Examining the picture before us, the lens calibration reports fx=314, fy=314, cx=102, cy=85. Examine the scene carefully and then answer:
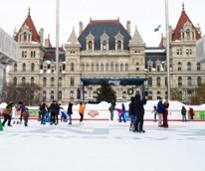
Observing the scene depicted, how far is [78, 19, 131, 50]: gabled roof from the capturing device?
64.9 metres

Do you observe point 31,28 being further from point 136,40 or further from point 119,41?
point 136,40

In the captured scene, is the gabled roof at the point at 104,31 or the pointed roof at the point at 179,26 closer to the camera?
the pointed roof at the point at 179,26

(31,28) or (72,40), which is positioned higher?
(31,28)

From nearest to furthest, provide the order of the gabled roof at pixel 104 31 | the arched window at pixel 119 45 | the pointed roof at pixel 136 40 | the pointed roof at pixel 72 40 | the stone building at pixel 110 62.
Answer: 1. the pointed roof at pixel 136 40
2. the stone building at pixel 110 62
3. the pointed roof at pixel 72 40
4. the arched window at pixel 119 45
5. the gabled roof at pixel 104 31

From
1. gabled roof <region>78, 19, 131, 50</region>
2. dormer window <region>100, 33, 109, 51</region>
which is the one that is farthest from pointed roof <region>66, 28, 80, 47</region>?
dormer window <region>100, 33, 109, 51</region>

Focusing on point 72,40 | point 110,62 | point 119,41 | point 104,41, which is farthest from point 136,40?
point 72,40

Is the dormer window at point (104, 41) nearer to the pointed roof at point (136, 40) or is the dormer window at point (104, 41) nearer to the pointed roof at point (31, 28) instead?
the pointed roof at point (136, 40)

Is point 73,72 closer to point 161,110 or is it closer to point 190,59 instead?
point 190,59

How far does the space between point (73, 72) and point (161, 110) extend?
2062 inches

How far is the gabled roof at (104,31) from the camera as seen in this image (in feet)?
213

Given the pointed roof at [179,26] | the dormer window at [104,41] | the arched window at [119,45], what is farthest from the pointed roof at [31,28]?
the pointed roof at [179,26]

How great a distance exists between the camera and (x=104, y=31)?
6600 centimetres

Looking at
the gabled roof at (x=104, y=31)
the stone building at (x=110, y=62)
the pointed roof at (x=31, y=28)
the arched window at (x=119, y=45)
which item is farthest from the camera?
the pointed roof at (x=31, y=28)

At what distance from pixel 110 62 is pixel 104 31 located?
23.5 ft
